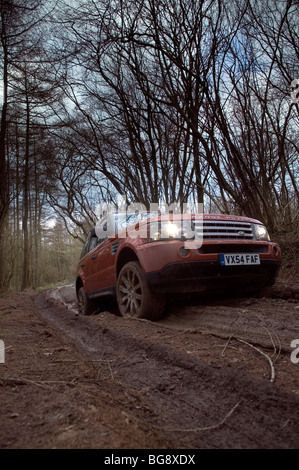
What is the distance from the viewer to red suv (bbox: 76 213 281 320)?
3361mm

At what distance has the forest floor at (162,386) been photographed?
1.30 metres

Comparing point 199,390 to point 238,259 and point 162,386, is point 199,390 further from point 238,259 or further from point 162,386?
point 238,259

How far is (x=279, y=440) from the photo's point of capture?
127 centimetres

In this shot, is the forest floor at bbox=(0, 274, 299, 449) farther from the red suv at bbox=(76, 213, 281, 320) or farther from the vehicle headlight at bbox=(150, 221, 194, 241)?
the vehicle headlight at bbox=(150, 221, 194, 241)

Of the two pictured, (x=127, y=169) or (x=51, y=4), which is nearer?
(x=51, y=4)

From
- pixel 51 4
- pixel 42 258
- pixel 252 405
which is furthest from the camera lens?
pixel 42 258

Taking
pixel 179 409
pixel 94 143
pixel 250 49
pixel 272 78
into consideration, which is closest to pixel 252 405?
pixel 179 409

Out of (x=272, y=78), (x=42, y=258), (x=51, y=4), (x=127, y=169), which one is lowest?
(x=42, y=258)

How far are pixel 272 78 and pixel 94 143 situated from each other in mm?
9149

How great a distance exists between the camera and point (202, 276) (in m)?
3.44

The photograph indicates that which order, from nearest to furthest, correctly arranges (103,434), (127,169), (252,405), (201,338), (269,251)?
(103,434), (252,405), (201,338), (269,251), (127,169)

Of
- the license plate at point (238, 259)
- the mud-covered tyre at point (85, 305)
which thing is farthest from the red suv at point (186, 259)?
the mud-covered tyre at point (85, 305)
